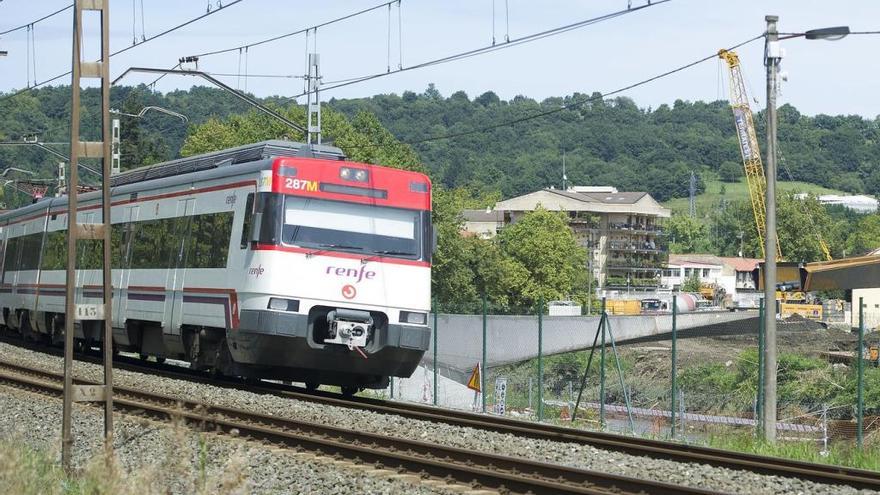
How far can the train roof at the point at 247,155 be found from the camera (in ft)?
65.4

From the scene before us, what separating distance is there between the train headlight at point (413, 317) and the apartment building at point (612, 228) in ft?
480

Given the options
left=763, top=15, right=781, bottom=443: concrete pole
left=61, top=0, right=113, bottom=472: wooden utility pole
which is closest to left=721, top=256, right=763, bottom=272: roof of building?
left=763, top=15, right=781, bottom=443: concrete pole

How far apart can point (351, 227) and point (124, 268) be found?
640 cm

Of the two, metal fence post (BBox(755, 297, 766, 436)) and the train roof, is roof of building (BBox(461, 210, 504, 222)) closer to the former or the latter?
the train roof

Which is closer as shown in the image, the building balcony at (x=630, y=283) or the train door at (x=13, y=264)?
the train door at (x=13, y=264)

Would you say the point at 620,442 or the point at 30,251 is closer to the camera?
the point at 620,442

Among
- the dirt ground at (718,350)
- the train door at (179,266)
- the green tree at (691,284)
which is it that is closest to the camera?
the train door at (179,266)

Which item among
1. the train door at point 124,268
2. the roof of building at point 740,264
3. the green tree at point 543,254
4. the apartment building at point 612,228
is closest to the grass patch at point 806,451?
the train door at point 124,268

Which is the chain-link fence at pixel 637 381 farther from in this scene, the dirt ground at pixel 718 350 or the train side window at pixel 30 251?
the train side window at pixel 30 251

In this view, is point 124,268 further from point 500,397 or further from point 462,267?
point 462,267

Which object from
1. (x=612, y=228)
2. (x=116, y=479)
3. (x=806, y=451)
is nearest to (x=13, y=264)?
(x=806, y=451)

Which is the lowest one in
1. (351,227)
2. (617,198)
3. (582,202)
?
(351,227)

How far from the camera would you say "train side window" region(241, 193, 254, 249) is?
725 inches

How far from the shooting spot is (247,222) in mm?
18547
